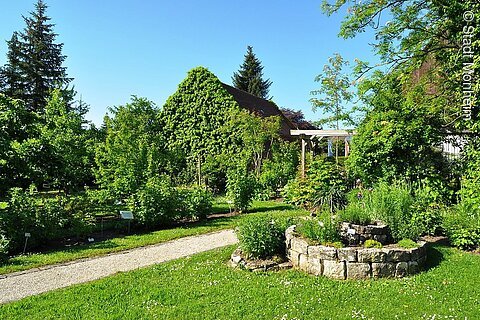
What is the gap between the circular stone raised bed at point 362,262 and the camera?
5.05 metres

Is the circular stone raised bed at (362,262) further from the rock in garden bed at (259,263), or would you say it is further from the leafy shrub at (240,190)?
the leafy shrub at (240,190)

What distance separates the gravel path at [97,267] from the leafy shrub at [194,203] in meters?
1.77

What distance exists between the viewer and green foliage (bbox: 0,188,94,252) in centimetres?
673

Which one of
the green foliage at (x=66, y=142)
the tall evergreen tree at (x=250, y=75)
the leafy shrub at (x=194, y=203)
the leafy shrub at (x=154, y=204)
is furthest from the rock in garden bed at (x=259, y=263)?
the tall evergreen tree at (x=250, y=75)

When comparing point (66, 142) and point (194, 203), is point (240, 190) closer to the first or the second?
point (194, 203)

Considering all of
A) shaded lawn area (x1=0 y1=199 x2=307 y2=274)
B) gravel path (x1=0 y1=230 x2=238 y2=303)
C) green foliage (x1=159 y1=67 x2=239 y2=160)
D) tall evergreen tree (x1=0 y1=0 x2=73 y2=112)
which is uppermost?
tall evergreen tree (x1=0 y1=0 x2=73 y2=112)

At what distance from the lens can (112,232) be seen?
8648mm

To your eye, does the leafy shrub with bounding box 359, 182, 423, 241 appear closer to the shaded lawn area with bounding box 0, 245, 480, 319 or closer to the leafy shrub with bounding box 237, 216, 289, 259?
the shaded lawn area with bounding box 0, 245, 480, 319

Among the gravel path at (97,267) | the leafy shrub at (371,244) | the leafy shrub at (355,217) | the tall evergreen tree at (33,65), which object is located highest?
the tall evergreen tree at (33,65)

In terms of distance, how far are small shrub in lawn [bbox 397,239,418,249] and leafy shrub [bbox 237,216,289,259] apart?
71.5 inches

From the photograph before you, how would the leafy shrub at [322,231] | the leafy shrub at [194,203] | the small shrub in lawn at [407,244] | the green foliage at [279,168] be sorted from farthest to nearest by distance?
the green foliage at [279,168], the leafy shrub at [194,203], the leafy shrub at [322,231], the small shrub in lawn at [407,244]

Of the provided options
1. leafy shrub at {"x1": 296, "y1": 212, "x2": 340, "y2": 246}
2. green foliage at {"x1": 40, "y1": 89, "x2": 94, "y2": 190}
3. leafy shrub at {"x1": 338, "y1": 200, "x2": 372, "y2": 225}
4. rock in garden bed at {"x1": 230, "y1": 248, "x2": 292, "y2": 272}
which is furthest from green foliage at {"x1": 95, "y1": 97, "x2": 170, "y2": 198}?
leafy shrub at {"x1": 338, "y1": 200, "x2": 372, "y2": 225}

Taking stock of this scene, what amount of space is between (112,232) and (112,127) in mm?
6992

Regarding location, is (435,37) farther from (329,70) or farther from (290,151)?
(329,70)
